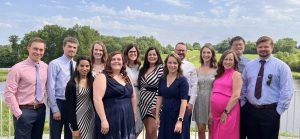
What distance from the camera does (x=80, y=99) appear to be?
434 centimetres

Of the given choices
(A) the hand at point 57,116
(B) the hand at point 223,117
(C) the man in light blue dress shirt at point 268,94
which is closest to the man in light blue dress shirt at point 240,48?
(C) the man in light blue dress shirt at point 268,94

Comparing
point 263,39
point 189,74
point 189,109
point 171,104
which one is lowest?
point 189,109

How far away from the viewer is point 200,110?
5250 mm

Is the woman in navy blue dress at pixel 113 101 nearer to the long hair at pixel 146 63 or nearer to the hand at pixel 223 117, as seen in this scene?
the long hair at pixel 146 63

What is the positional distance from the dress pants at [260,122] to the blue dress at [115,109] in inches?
66.3

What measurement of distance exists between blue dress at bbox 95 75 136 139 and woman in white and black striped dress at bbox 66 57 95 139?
0.16 m

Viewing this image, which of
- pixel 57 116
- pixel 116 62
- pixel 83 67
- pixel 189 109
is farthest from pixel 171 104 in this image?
pixel 57 116

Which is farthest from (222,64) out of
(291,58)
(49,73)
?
(291,58)

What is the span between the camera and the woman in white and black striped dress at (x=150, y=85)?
5.09 metres

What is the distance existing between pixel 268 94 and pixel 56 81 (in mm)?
2818

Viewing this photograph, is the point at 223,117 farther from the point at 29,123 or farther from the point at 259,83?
the point at 29,123

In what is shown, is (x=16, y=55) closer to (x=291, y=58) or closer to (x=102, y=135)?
(x=291, y=58)

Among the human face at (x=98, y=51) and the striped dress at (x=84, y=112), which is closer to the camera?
the striped dress at (x=84, y=112)

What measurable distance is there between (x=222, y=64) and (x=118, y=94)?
153 cm
